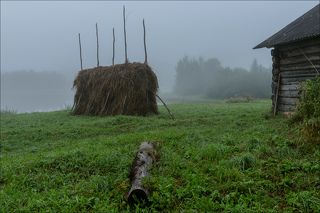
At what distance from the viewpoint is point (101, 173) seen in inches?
327

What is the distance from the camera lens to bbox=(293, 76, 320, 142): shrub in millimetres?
9195

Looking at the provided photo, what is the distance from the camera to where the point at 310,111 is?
10.3 m

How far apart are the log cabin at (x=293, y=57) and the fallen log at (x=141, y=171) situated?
7.30 meters

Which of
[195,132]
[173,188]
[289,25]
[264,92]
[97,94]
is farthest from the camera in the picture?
[264,92]

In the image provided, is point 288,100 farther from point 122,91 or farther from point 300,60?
point 122,91

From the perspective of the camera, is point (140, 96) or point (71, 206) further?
point (140, 96)

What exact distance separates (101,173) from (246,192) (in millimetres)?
3230

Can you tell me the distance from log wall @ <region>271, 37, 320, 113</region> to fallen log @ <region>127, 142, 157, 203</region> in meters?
7.88

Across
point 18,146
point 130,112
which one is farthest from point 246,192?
point 130,112

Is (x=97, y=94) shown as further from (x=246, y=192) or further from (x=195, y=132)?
(x=246, y=192)

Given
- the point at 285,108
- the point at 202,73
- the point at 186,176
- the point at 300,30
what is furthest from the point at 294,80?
the point at 202,73

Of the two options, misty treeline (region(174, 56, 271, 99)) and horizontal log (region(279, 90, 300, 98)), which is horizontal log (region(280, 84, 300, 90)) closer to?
horizontal log (region(279, 90, 300, 98))

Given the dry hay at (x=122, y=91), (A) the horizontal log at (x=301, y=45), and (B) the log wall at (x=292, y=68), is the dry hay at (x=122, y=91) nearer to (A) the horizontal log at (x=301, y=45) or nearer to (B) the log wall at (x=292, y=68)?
(B) the log wall at (x=292, y=68)

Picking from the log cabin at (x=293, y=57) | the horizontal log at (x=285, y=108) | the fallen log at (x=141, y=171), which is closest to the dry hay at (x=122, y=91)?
the log cabin at (x=293, y=57)
